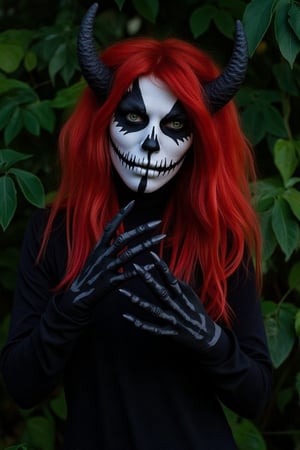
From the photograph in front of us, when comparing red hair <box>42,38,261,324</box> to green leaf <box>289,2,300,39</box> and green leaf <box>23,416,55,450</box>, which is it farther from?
green leaf <box>23,416,55,450</box>

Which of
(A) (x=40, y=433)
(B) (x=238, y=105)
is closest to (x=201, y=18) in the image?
(B) (x=238, y=105)

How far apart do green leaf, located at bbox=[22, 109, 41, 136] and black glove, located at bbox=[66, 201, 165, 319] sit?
625mm

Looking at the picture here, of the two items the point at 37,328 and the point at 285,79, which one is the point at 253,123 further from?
the point at 37,328

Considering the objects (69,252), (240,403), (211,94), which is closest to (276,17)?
(211,94)

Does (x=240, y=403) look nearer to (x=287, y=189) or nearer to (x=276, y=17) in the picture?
(x=287, y=189)

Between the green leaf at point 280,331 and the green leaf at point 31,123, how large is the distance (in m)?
0.59

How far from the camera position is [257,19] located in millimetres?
1933

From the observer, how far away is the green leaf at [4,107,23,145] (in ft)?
7.00

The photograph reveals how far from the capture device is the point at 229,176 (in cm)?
179

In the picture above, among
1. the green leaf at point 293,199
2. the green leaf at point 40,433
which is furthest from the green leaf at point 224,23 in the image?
the green leaf at point 40,433

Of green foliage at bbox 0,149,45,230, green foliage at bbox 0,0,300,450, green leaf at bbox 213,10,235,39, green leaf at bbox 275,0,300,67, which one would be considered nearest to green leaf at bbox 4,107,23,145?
green foliage at bbox 0,0,300,450

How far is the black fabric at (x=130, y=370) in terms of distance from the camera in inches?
64.9

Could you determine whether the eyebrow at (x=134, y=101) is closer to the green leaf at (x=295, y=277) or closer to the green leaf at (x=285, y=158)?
the green leaf at (x=285, y=158)

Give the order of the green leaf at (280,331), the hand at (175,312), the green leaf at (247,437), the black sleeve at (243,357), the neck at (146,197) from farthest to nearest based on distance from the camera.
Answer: the green leaf at (247,437), the green leaf at (280,331), the neck at (146,197), the black sleeve at (243,357), the hand at (175,312)
